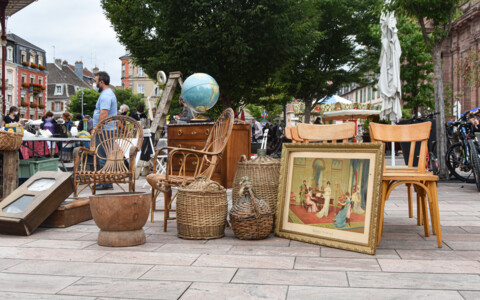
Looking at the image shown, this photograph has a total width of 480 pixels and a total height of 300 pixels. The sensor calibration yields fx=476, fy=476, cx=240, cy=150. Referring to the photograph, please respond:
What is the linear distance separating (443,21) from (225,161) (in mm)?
6408

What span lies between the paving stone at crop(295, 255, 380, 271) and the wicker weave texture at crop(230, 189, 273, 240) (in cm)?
78

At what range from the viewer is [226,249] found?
403cm

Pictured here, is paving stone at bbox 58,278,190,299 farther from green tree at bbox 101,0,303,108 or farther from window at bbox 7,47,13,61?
window at bbox 7,47,13,61

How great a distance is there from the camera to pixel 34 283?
9.86ft

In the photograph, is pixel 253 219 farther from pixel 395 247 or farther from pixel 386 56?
pixel 386 56

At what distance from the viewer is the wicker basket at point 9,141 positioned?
18.7 feet

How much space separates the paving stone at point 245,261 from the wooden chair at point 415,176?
94 centimetres

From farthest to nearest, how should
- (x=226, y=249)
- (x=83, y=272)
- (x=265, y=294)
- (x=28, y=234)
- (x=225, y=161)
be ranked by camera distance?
(x=225, y=161), (x=28, y=234), (x=226, y=249), (x=83, y=272), (x=265, y=294)

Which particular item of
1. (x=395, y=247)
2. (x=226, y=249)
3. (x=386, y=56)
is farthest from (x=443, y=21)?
(x=226, y=249)

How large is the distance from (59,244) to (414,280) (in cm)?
297

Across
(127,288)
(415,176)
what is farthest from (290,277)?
(415,176)

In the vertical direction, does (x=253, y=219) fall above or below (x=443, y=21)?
below

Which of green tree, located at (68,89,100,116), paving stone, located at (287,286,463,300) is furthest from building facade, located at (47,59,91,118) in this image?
paving stone, located at (287,286,463,300)

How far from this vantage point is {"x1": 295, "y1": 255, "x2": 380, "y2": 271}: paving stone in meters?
3.35
